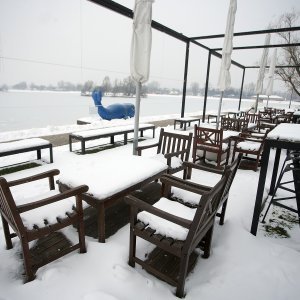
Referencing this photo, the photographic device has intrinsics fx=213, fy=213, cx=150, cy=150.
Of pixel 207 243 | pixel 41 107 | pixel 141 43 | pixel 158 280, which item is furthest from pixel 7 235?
pixel 41 107

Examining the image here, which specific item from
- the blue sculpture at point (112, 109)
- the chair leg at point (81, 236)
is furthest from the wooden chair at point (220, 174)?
the blue sculpture at point (112, 109)

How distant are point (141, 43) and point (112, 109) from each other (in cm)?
545

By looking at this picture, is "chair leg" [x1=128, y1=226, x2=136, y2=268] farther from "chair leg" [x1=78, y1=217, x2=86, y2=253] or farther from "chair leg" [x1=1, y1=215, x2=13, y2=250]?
"chair leg" [x1=1, y1=215, x2=13, y2=250]

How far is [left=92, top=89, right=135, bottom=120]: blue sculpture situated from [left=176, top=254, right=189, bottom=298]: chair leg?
279 inches

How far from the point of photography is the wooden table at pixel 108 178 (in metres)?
2.07

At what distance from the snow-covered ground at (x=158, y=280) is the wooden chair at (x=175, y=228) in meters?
0.12

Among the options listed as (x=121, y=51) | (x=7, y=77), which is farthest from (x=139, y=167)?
(x=121, y=51)

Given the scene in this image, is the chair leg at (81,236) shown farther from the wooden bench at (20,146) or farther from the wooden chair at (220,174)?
the wooden bench at (20,146)

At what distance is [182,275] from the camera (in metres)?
1.59

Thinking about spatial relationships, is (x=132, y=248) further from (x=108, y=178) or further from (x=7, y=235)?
(x=7, y=235)

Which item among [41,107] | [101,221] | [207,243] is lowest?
[207,243]

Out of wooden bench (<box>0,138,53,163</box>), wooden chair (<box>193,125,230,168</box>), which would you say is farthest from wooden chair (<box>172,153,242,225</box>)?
wooden bench (<box>0,138,53,163</box>)

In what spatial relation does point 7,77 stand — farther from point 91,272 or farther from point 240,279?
point 240,279

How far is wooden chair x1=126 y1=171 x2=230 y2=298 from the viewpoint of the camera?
1.49 m
